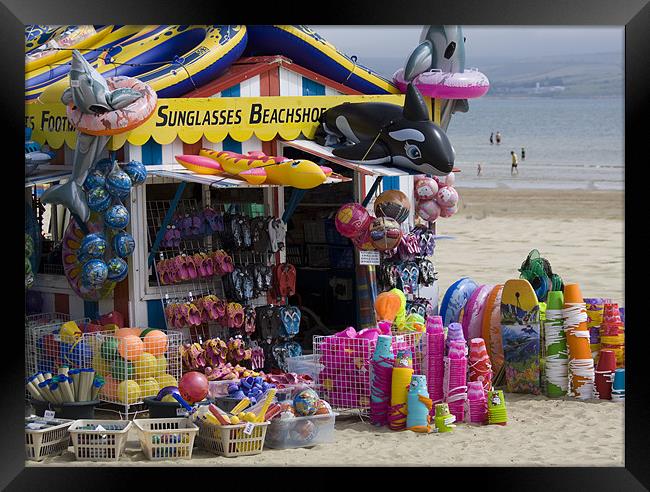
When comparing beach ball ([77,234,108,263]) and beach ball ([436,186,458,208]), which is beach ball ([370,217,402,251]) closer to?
beach ball ([436,186,458,208])

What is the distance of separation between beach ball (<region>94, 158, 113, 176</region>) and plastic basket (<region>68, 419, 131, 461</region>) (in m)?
2.40

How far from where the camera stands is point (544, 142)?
68.6m

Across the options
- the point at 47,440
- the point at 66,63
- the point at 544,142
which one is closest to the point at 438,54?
the point at 66,63

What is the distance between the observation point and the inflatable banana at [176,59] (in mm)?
11648

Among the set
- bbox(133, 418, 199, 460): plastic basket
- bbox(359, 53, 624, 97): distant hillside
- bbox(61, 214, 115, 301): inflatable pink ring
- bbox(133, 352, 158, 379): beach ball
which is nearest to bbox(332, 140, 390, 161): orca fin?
bbox(61, 214, 115, 301): inflatable pink ring

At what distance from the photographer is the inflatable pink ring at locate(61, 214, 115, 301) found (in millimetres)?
11148

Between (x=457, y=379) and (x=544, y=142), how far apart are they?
5947cm

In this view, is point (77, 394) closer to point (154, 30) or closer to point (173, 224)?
point (173, 224)

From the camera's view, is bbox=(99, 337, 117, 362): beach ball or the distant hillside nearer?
bbox=(99, 337, 117, 362): beach ball

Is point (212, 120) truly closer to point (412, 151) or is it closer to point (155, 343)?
point (412, 151)
